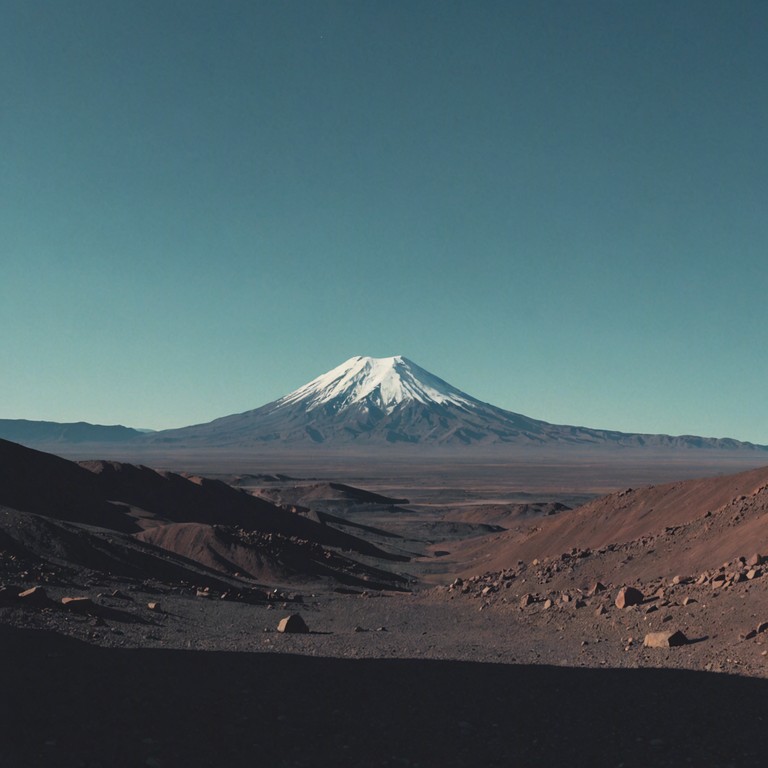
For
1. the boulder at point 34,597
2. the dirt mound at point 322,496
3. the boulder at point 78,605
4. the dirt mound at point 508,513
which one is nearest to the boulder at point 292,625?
the boulder at point 78,605

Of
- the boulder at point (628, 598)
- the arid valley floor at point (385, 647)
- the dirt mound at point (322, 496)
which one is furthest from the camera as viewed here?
the dirt mound at point (322, 496)

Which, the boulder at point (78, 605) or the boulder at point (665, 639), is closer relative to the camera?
the boulder at point (665, 639)

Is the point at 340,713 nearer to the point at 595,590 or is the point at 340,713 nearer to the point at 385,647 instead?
the point at 385,647

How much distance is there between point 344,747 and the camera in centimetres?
787

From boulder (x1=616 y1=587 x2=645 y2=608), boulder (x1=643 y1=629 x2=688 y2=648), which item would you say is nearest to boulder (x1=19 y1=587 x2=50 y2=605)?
boulder (x1=643 y1=629 x2=688 y2=648)

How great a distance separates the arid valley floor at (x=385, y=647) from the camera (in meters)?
7.91

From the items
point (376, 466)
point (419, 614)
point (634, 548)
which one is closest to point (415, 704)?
point (419, 614)

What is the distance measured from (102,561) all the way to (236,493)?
29973 millimetres

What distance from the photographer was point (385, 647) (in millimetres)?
15109

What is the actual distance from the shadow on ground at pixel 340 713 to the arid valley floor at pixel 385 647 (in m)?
0.03

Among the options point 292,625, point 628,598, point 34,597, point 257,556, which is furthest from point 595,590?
point 257,556

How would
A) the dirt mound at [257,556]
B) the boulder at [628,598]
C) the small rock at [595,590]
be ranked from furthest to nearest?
1. the dirt mound at [257,556]
2. the small rock at [595,590]
3. the boulder at [628,598]

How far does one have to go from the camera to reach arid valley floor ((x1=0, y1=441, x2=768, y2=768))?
7910mm

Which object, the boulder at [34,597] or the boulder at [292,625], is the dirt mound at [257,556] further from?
the boulder at [34,597]
